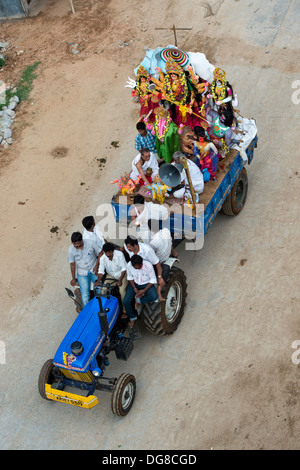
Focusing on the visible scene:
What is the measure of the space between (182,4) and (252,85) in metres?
4.44

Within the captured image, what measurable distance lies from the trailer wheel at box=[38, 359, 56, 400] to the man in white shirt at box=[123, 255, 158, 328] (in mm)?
1364

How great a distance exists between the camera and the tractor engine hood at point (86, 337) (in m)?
7.35

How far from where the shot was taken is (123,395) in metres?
7.66

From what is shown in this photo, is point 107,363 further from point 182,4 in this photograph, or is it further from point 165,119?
point 182,4

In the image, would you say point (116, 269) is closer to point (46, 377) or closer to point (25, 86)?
point (46, 377)

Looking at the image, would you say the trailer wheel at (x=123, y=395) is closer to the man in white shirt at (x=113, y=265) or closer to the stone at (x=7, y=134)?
the man in white shirt at (x=113, y=265)

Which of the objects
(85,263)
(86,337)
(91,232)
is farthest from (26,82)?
(86,337)

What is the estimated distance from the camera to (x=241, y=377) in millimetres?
7961

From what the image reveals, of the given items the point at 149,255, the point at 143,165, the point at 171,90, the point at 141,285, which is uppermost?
the point at 171,90

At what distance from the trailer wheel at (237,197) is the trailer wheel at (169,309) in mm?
2012

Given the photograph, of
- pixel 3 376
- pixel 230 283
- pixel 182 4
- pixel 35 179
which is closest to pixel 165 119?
pixel 230 283

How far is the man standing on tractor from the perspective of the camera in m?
8.39

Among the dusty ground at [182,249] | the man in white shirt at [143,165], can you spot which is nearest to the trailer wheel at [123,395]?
the dusty ground at [182,249]

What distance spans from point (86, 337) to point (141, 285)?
3.50 feet
